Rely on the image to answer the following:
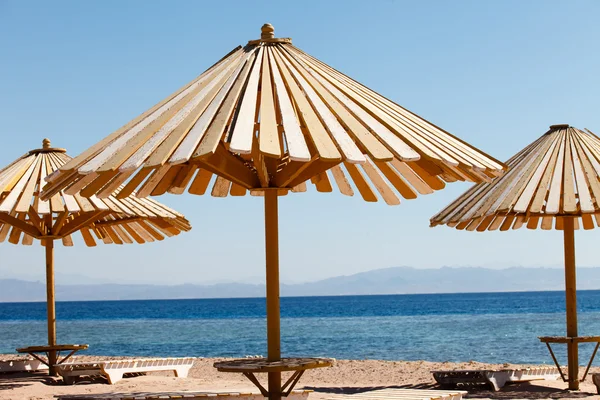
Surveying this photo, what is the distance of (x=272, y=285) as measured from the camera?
484 centimetres

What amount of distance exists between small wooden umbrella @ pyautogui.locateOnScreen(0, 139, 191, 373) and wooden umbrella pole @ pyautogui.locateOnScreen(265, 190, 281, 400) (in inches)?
107

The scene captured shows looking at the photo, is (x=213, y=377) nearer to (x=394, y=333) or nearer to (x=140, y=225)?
(x=140, y=225)

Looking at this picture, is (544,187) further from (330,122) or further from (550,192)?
(330,122)

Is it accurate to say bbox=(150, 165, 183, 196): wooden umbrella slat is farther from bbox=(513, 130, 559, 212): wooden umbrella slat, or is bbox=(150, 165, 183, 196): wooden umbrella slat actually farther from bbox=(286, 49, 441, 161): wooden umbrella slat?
bbox=(513, 130, 559, 212): wooden umbrella slat

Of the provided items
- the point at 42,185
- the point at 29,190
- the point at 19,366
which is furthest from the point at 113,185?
the point at 19,366

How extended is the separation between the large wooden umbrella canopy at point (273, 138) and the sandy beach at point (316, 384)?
6.86ft

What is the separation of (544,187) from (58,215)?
17.4ft

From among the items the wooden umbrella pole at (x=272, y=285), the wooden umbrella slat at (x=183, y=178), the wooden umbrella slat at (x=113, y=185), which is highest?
the wooden umbrella slat at (x=183, y=178)

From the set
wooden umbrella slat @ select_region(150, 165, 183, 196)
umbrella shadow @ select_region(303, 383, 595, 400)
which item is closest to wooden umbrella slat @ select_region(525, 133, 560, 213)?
umbrella shadow @ select_region(303, 383, 595, 400)

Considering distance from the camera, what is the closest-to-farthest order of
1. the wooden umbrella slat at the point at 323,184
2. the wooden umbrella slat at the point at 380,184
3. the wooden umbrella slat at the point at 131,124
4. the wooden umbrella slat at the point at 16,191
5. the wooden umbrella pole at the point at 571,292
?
the wooden umbrella slat at the point at 131,124 < the wooden umbrella slat at the point at 380,184 < the wooden umbrella slat at the point at 323,184 < the wooden umbrella slat at the point at 16,191 < the wooden umbrella pole at the point at 571,292

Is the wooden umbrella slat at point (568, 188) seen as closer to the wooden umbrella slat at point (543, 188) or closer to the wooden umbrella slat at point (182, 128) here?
the wooden umbrella slat at point (543, 188)

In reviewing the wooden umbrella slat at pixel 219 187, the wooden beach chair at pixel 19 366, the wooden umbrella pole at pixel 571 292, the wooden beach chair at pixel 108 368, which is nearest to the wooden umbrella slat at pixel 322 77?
the wooden umbrella slat at pixel 219 187

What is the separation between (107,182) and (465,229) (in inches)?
192

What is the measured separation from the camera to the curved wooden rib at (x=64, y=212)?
316 inches
